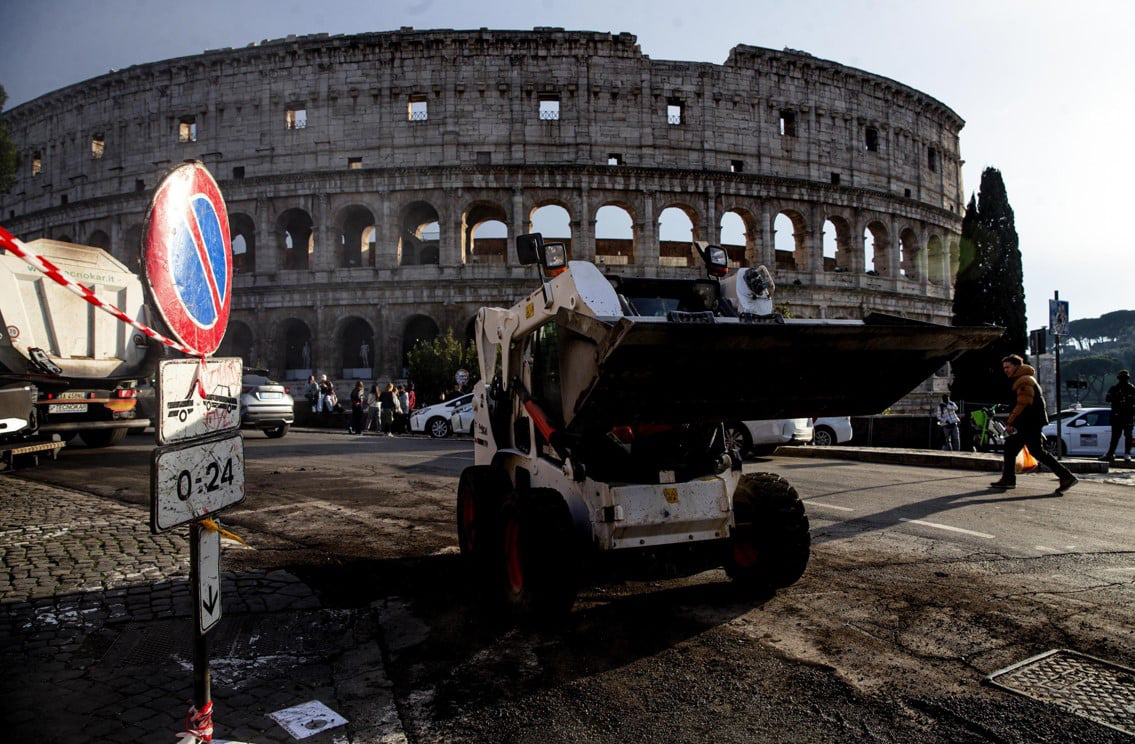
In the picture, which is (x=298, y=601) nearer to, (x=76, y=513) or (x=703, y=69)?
(x=76, y=513)

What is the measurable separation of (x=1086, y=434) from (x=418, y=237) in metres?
33.2

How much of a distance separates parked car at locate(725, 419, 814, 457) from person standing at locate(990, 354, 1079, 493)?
146 inches

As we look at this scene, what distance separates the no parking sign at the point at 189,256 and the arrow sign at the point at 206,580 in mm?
679

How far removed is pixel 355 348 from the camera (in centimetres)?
3619

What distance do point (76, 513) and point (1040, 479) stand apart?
42.2ft

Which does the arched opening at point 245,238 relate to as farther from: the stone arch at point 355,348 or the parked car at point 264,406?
the parked car at point 264,406

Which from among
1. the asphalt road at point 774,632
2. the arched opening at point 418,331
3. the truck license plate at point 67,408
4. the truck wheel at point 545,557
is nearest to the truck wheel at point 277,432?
the truck license plate at point 67,408

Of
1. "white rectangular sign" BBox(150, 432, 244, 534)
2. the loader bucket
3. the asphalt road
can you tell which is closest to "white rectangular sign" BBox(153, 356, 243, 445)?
"white rectangular sign" BBox(150, 432, 244, 534)

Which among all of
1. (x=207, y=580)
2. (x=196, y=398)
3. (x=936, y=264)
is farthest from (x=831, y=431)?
(x=936, y=264)

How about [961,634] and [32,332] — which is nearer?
[961,634]

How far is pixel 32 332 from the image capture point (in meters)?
10.2

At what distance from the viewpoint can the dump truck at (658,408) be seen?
11.8 ft

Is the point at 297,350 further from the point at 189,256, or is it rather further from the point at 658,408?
the point at 189,256

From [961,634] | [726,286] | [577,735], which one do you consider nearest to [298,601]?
[577,735]
